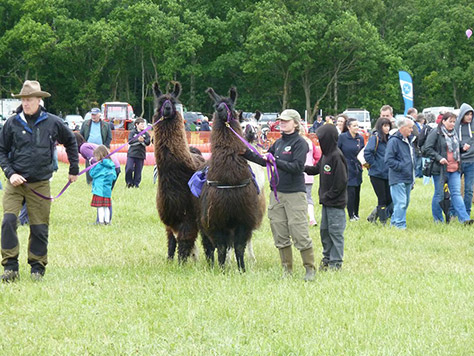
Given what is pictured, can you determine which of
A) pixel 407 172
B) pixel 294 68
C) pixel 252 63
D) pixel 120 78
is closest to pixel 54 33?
pixel 120 78

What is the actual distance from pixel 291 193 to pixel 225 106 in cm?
133

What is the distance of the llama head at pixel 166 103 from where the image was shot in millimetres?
8180

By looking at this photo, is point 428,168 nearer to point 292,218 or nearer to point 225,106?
point 292,218

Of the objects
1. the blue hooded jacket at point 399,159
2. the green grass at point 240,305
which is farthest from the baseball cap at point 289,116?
the blue hooded jacket at point 399,159

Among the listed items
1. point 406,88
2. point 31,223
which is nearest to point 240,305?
point 31,223

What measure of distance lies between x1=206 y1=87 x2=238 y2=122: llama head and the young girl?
4570 millimetres

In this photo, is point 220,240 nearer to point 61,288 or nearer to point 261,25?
point 61,288

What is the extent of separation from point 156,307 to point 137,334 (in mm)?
846

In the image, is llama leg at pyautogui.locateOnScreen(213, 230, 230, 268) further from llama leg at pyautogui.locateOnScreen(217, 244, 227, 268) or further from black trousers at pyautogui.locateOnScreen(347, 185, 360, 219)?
black trousers at pyautogui.locateOnScreen(347, 185, 360, 219)

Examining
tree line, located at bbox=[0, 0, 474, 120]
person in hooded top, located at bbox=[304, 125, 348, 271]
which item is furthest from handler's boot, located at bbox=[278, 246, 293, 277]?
tree line, located at bbox=[0, 0, 474, 120]

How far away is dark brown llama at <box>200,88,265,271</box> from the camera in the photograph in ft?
24.0

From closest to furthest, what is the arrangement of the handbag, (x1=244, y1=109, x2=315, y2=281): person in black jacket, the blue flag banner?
(x1=244, y1=109, x2=315, y2=281): person in black jacket
the handbag
the blue flag banner

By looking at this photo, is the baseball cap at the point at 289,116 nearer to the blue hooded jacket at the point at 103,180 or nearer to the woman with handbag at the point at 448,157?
the woman with handbag at the point at 448,157

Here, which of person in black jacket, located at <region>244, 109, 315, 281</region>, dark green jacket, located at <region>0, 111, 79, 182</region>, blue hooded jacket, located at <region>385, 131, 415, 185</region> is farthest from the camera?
blue hooded jacket, located at <region>385, 131, 415, 185</region>
